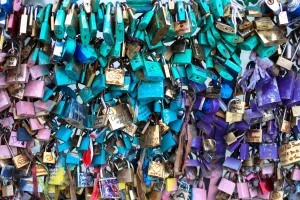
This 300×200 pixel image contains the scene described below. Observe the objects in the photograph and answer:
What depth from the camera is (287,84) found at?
162 centimetres

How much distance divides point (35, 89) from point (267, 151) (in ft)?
2.43

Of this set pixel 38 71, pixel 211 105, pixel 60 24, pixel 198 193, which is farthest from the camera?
pixel 198 193

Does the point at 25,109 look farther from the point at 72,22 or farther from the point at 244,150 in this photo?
the point at 244,150

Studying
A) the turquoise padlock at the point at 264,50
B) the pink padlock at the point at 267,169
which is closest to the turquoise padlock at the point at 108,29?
the turquoise padlock at the point at 264,50

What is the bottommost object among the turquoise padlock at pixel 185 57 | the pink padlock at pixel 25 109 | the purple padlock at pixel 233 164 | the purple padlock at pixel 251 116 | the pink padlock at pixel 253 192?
the pink padlock at pixel 253 192

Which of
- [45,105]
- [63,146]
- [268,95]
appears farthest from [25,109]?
[268,95]

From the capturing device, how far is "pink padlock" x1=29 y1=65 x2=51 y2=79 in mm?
1486

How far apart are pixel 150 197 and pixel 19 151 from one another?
436mm

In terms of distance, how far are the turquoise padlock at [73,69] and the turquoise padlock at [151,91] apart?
0.18 meters

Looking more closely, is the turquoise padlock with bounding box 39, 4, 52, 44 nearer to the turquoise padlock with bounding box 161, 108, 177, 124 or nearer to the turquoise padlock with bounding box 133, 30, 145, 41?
the turquoise padlock with bounding box 133, 30, 145, 41

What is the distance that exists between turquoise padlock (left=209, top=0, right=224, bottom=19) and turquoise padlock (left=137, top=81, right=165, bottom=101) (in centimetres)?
25

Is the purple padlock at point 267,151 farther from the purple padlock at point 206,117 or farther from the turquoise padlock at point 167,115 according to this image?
the turquoise padlock at point 167,115

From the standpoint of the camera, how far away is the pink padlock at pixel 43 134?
1.56 meters

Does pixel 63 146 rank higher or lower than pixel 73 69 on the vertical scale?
lower
